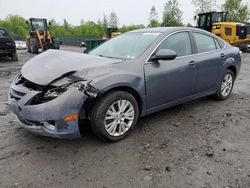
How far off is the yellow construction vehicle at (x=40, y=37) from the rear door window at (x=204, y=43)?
14728 millimetres

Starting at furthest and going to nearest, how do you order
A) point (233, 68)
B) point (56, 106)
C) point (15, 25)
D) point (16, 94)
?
point (15, 25)
point (233, 68)
point (16, 94)
point (56, 106)

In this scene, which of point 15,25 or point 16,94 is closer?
point 16,94

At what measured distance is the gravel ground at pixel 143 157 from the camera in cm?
232

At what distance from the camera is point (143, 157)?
272 centimetres

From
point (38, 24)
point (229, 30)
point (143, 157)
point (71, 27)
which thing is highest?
point (71, 27)

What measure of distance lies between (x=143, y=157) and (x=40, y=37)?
1656 cm

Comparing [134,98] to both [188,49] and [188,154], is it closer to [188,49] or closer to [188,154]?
[188,154]

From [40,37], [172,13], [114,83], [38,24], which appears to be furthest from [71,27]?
[114,83]

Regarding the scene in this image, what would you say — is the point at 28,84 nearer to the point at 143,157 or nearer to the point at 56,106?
the point at 56,106

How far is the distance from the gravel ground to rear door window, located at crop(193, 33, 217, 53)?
51.1 inches

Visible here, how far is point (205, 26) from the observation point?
598 inches

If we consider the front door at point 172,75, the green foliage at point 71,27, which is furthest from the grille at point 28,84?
the green foliage at point 71,27

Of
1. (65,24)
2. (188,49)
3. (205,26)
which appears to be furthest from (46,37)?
(65,24)

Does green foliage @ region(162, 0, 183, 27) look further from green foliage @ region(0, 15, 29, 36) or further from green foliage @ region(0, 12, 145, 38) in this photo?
green foliage @ region(0, 15, 29, 36)
